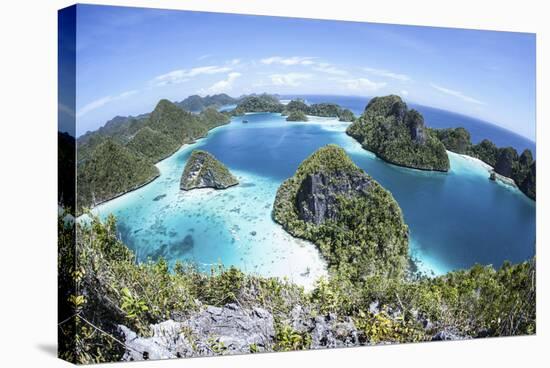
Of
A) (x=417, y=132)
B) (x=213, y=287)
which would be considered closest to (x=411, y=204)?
(x=417, y=132)

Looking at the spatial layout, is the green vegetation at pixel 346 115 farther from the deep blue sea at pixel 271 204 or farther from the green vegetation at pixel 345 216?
the green vegetation at pixel 345 216

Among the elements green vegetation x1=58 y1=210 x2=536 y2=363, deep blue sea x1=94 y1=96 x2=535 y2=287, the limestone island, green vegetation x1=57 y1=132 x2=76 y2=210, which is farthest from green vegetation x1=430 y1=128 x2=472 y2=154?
green vegetation x1=57 y1=132 x2=76 y2=210

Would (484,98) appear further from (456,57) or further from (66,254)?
(66,254)

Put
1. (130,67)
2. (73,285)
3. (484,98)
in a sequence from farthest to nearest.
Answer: (484,98), (130,67), (73,285)

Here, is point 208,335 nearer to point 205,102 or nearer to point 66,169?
point 66,169

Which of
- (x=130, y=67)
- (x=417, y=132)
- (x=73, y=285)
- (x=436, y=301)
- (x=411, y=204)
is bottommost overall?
(x=436, y=301)

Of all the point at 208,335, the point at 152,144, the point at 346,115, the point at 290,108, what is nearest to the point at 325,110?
the point at 346,115

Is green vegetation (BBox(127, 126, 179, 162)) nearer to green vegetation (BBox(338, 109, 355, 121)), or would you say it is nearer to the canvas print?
the canvas print
